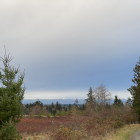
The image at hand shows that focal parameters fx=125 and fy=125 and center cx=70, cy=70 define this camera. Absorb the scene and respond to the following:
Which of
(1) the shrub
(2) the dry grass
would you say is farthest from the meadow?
(1) the shrub

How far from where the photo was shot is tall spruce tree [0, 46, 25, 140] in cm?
623

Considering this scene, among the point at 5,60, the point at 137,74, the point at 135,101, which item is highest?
the point at 137,74

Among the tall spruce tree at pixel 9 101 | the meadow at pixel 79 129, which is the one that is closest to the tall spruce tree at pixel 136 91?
the meadow at pixel 79 129

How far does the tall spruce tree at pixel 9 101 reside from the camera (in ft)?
20.4

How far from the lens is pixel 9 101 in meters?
A: 6.56

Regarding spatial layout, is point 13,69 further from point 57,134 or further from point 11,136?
point 57,134

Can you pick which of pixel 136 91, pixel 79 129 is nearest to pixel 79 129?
pixel 79 129

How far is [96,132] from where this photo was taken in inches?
485

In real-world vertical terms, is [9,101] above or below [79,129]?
above

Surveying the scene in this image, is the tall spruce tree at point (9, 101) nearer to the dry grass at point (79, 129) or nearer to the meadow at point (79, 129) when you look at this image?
the meadow at point (79, 129)

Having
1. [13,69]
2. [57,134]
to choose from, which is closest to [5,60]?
[13,69]

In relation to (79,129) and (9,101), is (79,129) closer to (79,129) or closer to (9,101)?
(79,129)

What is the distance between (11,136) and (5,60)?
4.24 m

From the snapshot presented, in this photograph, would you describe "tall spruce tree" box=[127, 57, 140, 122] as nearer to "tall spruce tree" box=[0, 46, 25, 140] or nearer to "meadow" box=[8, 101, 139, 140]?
"meadow" box=[8, 101, 139, 140]
